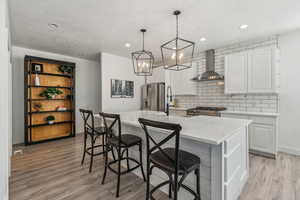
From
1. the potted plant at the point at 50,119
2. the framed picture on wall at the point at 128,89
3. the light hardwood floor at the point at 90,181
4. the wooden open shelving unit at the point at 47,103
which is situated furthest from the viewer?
the framed picture on wall at the point at 128,89

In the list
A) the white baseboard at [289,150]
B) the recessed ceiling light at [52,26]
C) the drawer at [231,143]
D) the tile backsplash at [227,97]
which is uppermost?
the recessed ceiling light at [52,26]

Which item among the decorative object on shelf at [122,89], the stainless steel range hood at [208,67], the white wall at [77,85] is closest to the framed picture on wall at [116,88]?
the decorative object on shelf at [122,89]

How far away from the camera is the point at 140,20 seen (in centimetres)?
258

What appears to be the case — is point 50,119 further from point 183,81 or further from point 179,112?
point 183,81

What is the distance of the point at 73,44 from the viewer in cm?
378

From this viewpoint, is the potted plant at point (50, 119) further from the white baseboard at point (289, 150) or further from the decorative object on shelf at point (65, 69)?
the white baseboard at point (289, 150)

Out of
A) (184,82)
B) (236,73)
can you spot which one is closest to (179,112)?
(184,82)

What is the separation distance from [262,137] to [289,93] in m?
1.24

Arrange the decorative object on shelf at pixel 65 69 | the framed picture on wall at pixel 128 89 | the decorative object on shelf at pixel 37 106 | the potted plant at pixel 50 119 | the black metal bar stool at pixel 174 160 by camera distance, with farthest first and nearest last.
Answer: the framed picture on wall at pixel 128 89
the decorative object on shelf at pixel 65 69
the potted plant at pixel 50 119
the decorative object on shelf at pixel 37 106
the black metal bar stool at pixel 174 160

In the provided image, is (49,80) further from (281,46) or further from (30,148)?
(281,46)

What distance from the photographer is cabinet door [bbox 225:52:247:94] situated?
11.2 feet

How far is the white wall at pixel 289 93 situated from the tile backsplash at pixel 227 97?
6.9 inches

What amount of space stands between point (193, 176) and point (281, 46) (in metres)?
3.80

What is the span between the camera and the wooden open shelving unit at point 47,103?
152 inches
